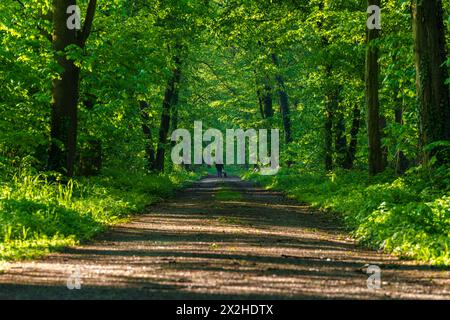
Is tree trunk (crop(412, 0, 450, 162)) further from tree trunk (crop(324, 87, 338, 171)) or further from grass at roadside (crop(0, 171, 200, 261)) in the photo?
tree trunk (crop(324, 87, 338, 171))

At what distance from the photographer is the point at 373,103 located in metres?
21.6

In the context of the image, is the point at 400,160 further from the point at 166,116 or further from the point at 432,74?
the point at 166,116

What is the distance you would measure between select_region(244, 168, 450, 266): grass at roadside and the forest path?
1.44 ft

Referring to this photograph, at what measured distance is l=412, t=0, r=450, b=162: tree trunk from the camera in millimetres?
15406

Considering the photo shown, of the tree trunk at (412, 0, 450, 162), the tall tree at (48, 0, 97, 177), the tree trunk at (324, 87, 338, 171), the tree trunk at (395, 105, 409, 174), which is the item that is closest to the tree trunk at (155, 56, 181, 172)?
the tree trunk at (324, 87, 338, 171)

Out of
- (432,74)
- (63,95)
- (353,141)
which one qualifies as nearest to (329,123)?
(353,141)

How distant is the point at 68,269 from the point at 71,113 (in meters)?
10.0

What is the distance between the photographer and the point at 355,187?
2084 centimetres

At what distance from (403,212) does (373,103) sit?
995 cm
